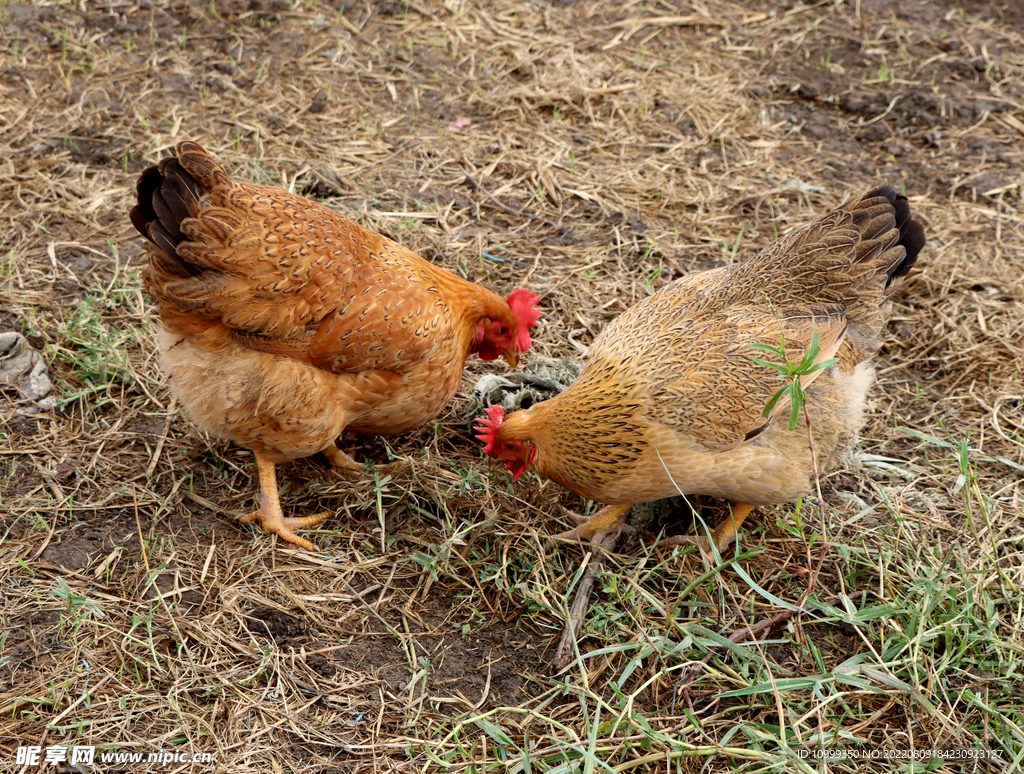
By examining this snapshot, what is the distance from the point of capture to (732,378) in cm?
312

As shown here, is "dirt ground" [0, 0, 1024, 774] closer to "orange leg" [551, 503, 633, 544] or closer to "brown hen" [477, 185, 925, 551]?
"orange leg" [551, 503, 633, 544]

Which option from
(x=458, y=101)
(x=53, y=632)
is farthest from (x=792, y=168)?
(x=53, y=632)

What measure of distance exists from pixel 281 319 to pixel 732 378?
1.83 m

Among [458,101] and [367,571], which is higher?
[458,101]

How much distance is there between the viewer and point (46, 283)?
4.40 metres

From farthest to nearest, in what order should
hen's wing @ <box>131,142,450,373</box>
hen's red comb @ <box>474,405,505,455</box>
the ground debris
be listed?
the ground debris
hen's red comb @ <box>474,405,505,455</box>
hen's wing @ <box>131,142,450,373</box>

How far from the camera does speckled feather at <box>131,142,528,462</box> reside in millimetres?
3082

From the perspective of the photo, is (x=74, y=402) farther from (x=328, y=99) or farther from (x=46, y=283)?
(x=328, y=99)

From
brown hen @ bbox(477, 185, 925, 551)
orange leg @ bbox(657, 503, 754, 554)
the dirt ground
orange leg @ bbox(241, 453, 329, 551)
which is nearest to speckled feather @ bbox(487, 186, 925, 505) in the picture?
brown hen @ bbox(477, 185, 925, 551)

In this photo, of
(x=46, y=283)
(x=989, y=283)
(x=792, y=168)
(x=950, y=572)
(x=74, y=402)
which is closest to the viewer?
(x=950, y=572)

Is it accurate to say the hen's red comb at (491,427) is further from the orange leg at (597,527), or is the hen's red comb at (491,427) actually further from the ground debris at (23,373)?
the ground debris at (23,373)

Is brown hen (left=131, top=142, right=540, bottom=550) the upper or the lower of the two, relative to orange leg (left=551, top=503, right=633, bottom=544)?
upper

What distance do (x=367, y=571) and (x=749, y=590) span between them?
1609 mm

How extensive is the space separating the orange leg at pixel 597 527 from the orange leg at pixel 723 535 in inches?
8.5
